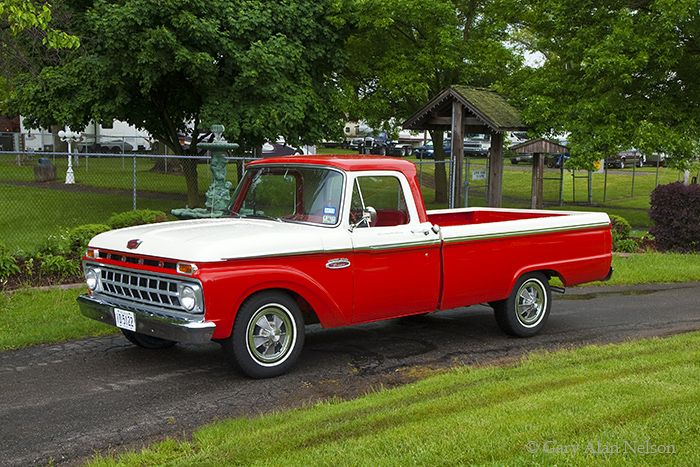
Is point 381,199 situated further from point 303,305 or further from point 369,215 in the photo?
point 303,305

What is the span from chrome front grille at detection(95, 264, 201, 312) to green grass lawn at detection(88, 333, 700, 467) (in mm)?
1299

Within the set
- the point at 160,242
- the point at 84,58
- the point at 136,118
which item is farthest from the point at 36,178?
the point at 160,242

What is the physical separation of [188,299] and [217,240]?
0.56 meters

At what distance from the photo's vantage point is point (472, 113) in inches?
747

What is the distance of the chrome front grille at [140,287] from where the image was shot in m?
6.04

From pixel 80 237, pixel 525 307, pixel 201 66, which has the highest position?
pixel 201 66

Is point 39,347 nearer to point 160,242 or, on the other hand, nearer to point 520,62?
point 160,242

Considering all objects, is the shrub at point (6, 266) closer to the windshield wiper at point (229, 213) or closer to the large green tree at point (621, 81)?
the windshield wiper at point (229, 213)

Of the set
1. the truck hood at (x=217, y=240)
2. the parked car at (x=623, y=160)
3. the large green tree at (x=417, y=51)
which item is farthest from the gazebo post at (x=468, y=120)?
the parked car at (x=623, y=160)

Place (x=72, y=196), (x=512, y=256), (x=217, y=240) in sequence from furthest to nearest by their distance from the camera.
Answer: (x=72, y=196) → (x=512, y=256) → (x=217, y=240)

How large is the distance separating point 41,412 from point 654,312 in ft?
25.4

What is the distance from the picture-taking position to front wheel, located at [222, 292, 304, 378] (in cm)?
614

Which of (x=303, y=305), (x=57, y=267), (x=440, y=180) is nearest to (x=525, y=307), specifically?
(x=303, y=305)

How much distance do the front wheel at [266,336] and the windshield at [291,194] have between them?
0.99 meters
